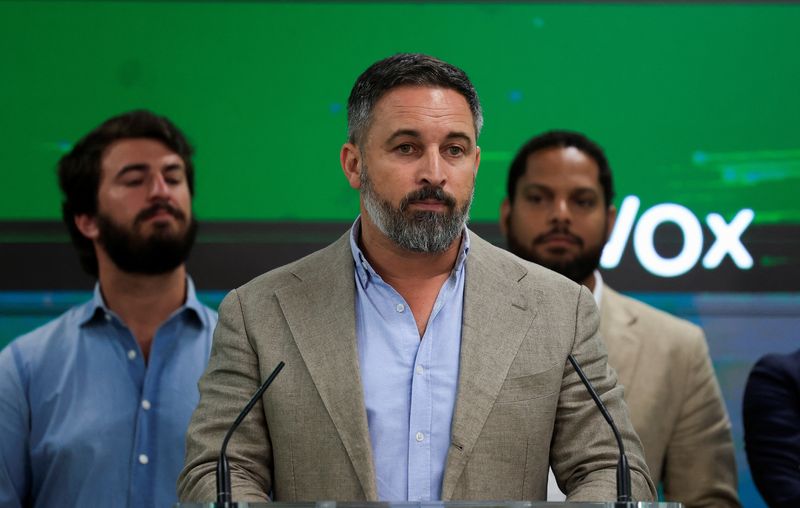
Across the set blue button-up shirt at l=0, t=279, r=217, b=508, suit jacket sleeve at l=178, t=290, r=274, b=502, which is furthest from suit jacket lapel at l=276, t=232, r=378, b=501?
blue button-up shirt at l=0, t=279, r=217, b=508

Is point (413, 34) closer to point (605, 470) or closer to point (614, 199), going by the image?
point (614, 199)

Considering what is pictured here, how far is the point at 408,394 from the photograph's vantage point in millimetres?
2826

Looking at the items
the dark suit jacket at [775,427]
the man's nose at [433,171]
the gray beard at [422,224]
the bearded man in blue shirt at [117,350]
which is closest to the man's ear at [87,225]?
the bearded man in blue shirt at [117,350]

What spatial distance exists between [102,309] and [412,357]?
63.4 inches

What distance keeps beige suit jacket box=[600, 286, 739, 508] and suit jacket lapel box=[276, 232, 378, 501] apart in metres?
1.44

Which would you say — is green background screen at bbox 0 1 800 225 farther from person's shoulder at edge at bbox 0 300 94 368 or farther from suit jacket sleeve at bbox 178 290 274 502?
suit jacket sleeve at bbox 178 290 274 502

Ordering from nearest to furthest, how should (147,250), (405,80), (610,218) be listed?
(405,80) < (147,250) < (610,218)

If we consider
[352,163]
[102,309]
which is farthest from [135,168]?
[352,163]

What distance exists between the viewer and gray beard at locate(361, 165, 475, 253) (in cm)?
287

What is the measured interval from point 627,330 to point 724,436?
0.46m

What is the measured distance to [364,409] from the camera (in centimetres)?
276

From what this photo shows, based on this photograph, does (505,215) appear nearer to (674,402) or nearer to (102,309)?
(674,402)

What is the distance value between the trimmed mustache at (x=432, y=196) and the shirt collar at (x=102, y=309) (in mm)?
1470

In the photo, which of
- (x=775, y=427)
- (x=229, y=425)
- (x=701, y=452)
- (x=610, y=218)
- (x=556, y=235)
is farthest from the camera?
(x=610, y=218)
